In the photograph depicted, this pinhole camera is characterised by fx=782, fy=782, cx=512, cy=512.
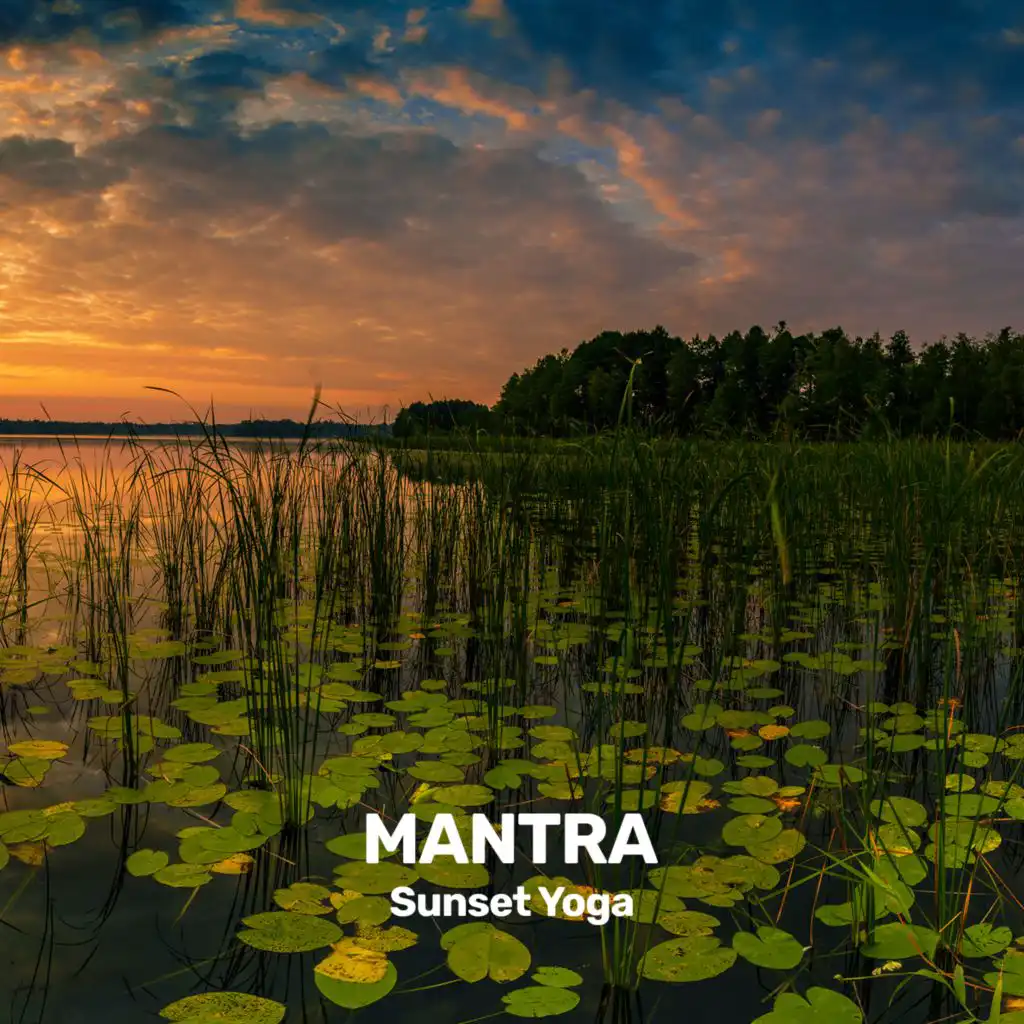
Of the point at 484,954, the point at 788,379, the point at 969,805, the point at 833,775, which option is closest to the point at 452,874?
the point at 484,954

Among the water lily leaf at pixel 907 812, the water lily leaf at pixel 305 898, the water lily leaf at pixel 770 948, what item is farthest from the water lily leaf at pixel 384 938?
the water lily leaf at pixel 907 812

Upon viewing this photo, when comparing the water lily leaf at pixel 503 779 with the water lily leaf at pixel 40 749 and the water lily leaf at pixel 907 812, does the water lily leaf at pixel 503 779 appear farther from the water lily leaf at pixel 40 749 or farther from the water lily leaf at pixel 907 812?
the water lily leaf at pixel 40 749

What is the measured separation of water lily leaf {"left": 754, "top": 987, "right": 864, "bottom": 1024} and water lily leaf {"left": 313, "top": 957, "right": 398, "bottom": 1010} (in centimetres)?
69

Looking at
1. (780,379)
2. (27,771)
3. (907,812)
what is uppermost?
(780,379)

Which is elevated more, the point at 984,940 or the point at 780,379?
the point at 780,379

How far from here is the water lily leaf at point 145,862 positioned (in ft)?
6.34

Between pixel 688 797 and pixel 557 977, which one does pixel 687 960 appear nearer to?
pixel 557 977

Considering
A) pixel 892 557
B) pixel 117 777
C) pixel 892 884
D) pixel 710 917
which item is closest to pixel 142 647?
pixel 117 777

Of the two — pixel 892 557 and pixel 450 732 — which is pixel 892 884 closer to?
pixel 450 732

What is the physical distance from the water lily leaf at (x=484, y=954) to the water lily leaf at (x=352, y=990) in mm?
138

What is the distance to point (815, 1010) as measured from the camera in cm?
144

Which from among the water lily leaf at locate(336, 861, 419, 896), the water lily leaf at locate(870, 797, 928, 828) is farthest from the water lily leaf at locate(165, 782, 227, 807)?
the water lily leaf at locate(870, 797, 928, 828)

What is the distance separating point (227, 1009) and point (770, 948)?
1.08m

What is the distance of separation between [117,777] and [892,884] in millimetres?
2252
